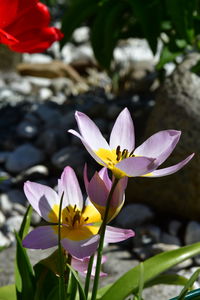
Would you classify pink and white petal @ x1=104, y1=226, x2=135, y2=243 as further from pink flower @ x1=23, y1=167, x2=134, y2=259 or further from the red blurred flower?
the red blurred flower

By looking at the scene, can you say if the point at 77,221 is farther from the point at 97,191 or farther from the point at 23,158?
the point at 23,158

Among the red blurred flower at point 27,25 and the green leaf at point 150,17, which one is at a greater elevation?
the red blurred flower at point 27,25

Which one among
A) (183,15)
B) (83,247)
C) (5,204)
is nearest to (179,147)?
(183,15)

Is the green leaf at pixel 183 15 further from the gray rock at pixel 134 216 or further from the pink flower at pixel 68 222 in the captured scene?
the pink flower at pixel 68 222

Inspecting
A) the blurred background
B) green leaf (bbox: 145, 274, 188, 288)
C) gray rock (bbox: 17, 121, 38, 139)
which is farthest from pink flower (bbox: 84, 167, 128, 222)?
gray rock (bbox: 17, 121, 38, 139)

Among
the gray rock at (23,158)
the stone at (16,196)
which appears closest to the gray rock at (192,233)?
the stone at (16,196)
